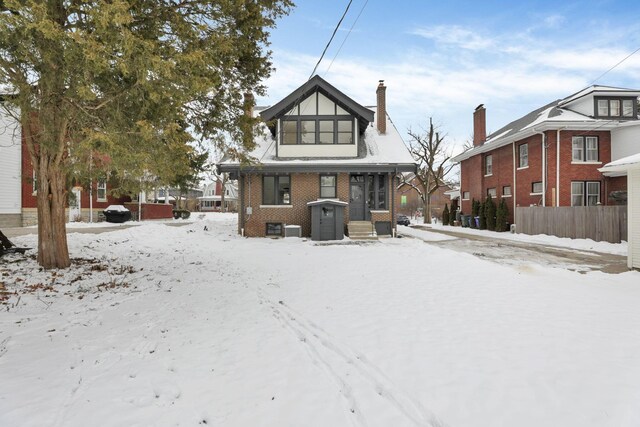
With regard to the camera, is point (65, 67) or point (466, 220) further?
point (466, 220)

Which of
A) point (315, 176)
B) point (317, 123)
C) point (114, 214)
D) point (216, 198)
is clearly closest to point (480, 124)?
point (317, 123)

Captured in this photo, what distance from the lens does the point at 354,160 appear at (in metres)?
16.8

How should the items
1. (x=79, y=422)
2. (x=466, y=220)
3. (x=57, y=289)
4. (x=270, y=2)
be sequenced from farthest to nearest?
(x=466, y=220) < (x=270, y=2) < (x=57, y=289) < (x=79, y=422)

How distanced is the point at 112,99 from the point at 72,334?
3.70m

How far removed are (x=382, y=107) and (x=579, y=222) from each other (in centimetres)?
1209

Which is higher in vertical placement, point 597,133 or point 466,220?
point 597,133

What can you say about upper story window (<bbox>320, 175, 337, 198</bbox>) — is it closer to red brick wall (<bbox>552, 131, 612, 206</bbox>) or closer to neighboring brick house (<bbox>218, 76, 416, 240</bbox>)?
neighboring brick house (<bbox>218, 76, 416, 240</bbox>)

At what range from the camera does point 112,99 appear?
528cm

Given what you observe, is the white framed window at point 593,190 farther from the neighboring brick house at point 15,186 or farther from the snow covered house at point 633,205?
the neighboring brick house at point 15,186

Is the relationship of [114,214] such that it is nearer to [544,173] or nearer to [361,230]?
[361,230]

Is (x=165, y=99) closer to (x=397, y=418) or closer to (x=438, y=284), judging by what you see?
(x=397, y=418)

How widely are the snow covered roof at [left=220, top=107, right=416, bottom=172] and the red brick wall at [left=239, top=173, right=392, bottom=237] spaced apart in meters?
0.87

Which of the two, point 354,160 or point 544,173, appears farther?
point 544,173

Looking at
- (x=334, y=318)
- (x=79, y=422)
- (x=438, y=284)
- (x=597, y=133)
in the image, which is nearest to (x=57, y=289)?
(x=79, y=422)
